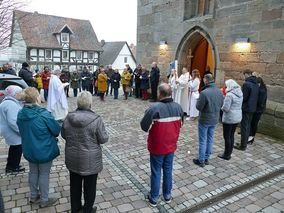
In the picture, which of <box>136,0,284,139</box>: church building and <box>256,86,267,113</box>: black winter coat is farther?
<box>136,0,284,139</box>: church building

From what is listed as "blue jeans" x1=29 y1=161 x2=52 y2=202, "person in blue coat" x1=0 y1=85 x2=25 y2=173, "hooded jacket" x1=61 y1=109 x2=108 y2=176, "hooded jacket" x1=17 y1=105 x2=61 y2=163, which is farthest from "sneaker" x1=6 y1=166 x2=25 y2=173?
"hooded jacket" x1=61 y1=109 x2=108 y2=176

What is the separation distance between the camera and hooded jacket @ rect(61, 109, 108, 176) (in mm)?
2815

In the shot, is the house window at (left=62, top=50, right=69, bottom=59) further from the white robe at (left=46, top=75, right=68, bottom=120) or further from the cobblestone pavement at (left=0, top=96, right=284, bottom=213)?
the cobblestone pavement at (left=0, top=96, right=284, bottom=213)

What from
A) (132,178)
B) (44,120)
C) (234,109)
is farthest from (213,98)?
(44,120)

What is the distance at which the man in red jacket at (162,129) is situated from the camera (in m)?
3.30

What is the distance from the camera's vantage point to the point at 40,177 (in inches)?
132

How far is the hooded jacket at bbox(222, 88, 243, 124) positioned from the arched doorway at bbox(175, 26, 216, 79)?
4740 mm

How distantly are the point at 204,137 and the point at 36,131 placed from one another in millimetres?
3065

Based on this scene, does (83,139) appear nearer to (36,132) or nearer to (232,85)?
(36,132)

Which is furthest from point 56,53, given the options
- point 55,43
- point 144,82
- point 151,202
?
point 151,202

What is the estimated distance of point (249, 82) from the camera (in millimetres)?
5637

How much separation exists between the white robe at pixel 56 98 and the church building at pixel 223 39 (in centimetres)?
525

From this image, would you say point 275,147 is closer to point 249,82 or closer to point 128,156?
point 249,82

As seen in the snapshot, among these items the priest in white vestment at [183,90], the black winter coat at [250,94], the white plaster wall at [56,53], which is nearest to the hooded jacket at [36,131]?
the black winter coat at [250,94]
